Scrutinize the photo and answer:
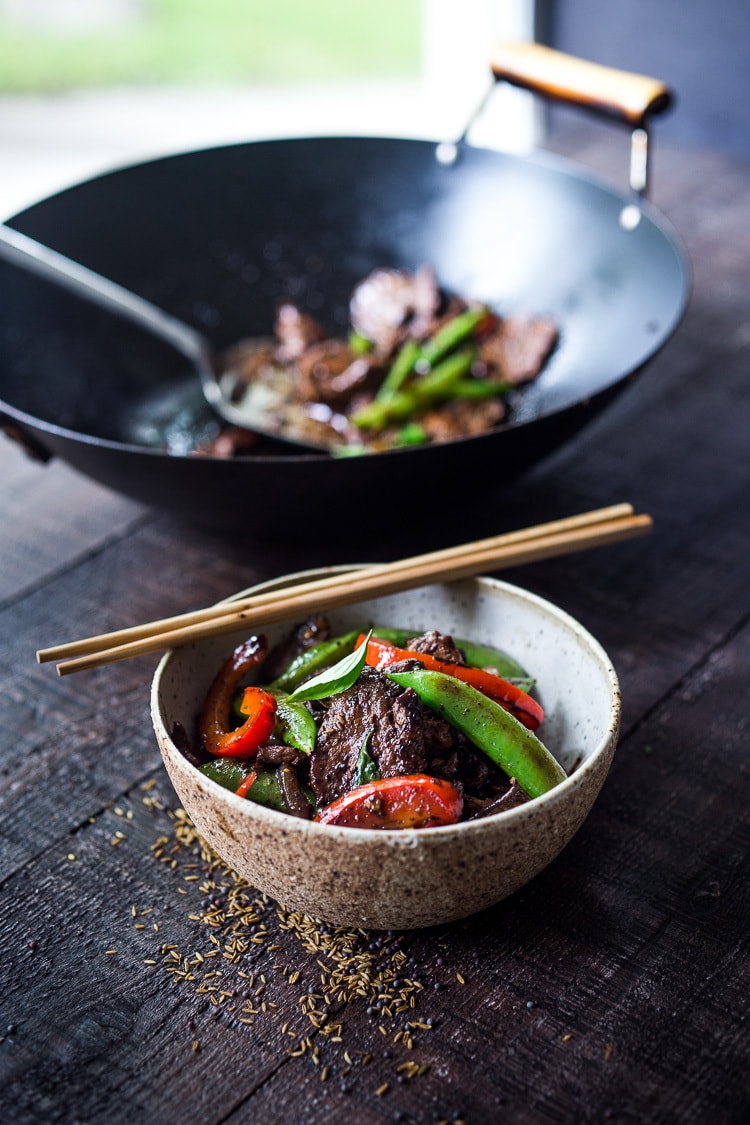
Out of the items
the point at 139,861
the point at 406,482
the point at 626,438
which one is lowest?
the point at 139,861

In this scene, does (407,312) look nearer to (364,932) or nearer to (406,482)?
(406,482)

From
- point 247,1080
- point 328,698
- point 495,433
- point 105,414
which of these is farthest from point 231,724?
point 105,414

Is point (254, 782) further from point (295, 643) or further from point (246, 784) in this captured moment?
point (295, 643)

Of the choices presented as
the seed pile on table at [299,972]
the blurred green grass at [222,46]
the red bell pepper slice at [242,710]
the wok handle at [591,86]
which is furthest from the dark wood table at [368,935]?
the blurred green grass at [222,46]

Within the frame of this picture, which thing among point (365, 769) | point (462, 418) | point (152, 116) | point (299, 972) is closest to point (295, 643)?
point (365, 769)

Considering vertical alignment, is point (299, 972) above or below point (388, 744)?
below

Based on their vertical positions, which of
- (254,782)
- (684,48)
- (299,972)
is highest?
(684,48)

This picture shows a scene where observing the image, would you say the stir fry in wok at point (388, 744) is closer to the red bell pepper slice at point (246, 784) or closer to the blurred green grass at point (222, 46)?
the red bell pepper slice at point (246, 784)
